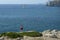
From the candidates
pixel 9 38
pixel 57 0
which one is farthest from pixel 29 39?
pixel 57 0

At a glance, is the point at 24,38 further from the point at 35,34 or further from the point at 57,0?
the point at 57,0

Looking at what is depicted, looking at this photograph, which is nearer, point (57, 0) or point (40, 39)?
point (40, 39)

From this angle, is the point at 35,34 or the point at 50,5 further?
the point at 50,5

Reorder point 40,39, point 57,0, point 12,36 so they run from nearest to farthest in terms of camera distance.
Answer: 1. point 40,39
2. point 12,36
3. point 57,0

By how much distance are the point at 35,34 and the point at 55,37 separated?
1210 millimetres

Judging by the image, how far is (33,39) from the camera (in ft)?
41.5

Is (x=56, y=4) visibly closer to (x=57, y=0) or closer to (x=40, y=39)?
(x=57, y=0)

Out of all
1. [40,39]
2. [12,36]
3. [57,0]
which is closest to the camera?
[40,39]

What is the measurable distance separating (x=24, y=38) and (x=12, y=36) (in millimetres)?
945

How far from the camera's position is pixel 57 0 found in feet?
546

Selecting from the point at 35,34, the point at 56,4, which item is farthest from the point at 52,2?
the point at 35,34

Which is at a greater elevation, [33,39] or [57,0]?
[33,39]

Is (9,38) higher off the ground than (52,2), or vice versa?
(9,38)

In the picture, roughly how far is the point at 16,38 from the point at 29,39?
994mm
